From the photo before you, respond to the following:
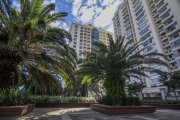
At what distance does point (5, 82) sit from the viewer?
7809 mm

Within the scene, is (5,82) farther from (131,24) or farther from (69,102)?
(131,24)

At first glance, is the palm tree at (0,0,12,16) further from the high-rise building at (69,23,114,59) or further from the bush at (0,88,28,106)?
the high-rise building at (69,23,114,59)

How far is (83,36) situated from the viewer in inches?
2702

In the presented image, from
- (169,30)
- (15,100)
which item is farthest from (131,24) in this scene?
(15,100)

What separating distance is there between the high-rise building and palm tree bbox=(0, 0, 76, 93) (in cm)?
5155

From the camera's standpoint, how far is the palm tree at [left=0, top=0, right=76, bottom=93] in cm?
666

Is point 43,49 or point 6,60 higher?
point 43,49

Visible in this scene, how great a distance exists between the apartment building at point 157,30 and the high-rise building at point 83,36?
25353 millimetres

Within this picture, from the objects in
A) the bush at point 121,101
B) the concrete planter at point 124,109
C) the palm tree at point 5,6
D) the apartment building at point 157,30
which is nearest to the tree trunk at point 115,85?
the bush at point 121,101

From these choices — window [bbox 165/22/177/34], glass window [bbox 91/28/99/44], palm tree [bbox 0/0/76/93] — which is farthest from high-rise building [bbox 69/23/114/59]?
palm tree [bbox 0/0/76/93]

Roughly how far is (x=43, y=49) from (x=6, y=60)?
260 cm

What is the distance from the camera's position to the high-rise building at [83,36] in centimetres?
6438

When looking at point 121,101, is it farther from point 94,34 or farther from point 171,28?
point 94,34

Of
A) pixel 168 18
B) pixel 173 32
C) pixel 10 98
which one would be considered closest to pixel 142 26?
pixel 168 18
